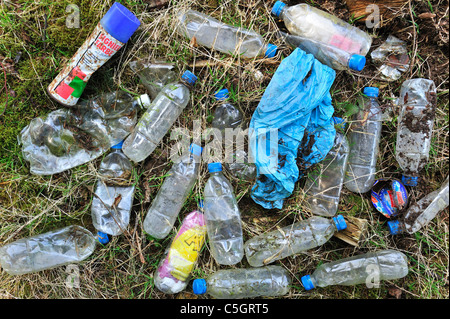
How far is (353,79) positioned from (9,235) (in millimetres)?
2578

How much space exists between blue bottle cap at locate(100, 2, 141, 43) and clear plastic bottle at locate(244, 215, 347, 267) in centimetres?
154

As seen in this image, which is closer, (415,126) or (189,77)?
(189,77)

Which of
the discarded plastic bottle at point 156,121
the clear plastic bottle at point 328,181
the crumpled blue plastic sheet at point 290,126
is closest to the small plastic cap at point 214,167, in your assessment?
the crumpled blue plastic sheet at point 290,126

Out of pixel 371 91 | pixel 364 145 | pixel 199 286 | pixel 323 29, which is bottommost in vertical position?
pixel 199 286

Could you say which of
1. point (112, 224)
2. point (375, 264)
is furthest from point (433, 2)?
point (112, 224)

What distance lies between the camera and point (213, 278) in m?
2.13

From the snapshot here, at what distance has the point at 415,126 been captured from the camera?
214 cm

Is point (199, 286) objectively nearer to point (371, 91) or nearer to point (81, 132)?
point (81, 132)

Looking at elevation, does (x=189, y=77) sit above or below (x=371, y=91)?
above

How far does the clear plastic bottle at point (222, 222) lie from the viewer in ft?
6.85

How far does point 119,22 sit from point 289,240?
1.74 meters

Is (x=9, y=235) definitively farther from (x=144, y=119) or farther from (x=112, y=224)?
(x=144, y=119)

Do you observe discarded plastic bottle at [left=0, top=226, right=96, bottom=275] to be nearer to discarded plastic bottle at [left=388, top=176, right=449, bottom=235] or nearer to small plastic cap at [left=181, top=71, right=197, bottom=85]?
small plastic cap at [left=181, top=71, right=197, bottom=85]

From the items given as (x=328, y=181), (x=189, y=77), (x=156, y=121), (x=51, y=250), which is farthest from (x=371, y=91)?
(x=51, y=250)
